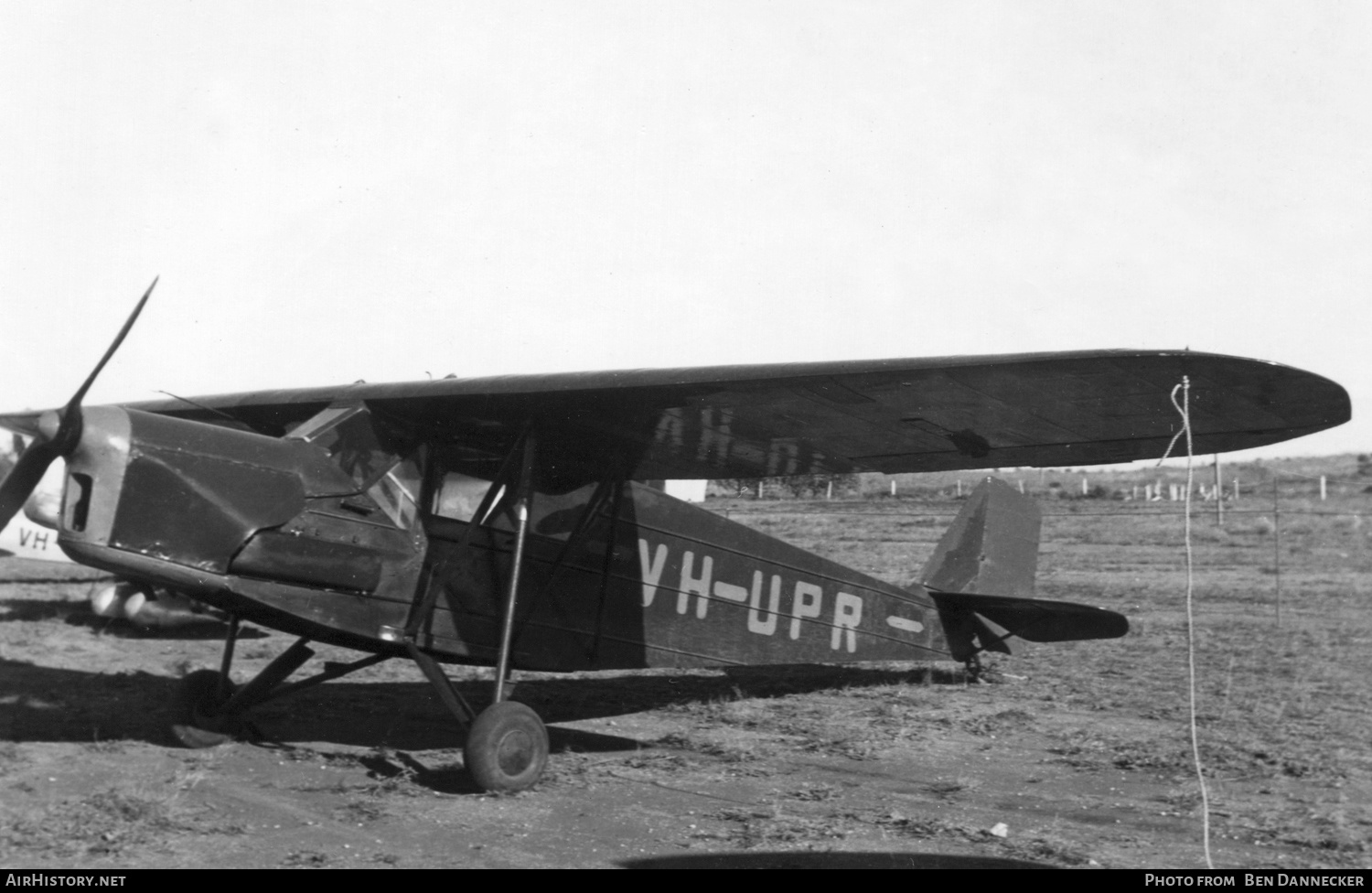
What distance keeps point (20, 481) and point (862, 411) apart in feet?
15.8

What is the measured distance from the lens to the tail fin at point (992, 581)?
10.6 metres

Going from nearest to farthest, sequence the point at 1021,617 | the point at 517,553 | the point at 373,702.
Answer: the point at 517,553 → the point at 373,702 → the point at 1021,617

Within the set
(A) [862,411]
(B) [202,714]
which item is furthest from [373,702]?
(A) [862,411]

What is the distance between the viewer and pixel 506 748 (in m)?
6.49

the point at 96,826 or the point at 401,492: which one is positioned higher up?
the point at 401,492

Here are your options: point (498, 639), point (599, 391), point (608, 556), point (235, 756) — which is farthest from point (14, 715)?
point (599, 391)

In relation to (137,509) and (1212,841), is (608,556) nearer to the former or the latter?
(137,509)

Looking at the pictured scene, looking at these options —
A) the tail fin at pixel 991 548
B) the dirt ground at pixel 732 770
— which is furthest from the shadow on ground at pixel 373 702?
the tail fin at pixel 991 548

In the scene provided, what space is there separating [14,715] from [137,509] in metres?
3.50

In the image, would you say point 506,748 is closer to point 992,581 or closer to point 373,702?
point 373,702

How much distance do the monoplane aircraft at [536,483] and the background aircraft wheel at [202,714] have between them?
0.05ft

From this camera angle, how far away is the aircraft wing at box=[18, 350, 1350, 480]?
5426 millimetres

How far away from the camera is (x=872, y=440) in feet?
23.8

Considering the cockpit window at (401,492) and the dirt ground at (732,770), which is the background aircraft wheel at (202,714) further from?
the cockpit window at (401,492)
